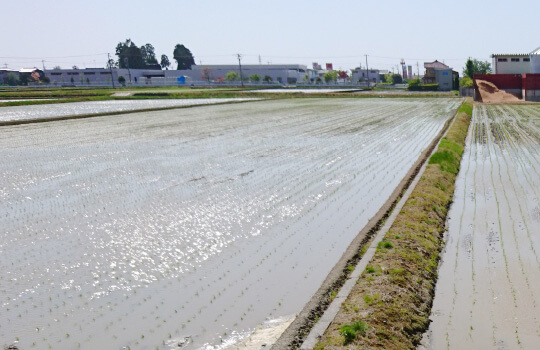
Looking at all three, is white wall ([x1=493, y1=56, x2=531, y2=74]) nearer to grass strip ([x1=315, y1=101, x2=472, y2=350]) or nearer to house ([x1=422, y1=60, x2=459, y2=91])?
house ([x1=422, y1=60, x2=459, y2=91])

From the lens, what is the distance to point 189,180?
44.4ft

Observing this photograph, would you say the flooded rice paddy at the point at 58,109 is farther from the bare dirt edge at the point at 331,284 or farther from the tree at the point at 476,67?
the tree at the point at 476,67

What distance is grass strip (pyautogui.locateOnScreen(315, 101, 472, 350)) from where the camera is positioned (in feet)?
16.8

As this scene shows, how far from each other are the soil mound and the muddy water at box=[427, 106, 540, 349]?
3302 centimetres

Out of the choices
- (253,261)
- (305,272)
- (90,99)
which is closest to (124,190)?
(253,261)

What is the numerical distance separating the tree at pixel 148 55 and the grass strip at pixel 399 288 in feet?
472

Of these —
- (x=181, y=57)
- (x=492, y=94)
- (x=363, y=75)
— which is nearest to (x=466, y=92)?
(x=492, y=94)

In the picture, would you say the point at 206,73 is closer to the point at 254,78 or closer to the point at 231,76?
the point at 231,76

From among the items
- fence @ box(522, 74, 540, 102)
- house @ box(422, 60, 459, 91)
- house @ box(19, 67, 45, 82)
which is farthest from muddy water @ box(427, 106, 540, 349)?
house @ box(19, 67, 45, 82)

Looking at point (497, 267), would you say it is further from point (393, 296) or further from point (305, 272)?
point (305, 272)

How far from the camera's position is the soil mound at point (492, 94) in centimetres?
4459

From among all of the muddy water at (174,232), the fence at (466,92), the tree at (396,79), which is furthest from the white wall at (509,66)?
the tree at (396,79)

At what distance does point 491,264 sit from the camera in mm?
7188

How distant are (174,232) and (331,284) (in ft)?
11.7
